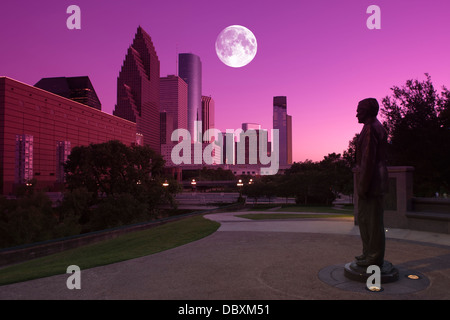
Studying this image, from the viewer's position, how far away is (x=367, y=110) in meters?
6.13

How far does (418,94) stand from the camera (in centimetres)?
2233

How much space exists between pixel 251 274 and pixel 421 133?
20457 mm

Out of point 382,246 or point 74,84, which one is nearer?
point 382,246

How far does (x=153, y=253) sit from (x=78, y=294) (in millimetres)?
3431

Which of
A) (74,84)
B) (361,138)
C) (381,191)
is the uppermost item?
(74,84)

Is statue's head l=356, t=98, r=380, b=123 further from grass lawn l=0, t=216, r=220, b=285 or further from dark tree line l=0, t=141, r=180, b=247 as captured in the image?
dark tree line l=0, t=141, r=180, b=247

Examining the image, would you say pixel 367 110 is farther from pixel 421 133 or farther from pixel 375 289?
pixel 421 133

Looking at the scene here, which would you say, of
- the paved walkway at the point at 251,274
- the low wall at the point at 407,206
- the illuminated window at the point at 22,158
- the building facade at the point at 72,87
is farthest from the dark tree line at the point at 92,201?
the building facade at the point at 72,87

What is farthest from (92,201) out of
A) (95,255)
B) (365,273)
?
A: (365,273)

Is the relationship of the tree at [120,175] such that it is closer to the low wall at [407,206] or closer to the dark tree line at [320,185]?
the dark tree line at [320,185]

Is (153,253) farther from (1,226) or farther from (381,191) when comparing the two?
(1,226)

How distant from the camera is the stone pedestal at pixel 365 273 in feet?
18.2

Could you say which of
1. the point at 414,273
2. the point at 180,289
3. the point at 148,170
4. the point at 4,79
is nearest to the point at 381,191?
the point at 414,273

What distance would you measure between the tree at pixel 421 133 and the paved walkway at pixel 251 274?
1317cm
